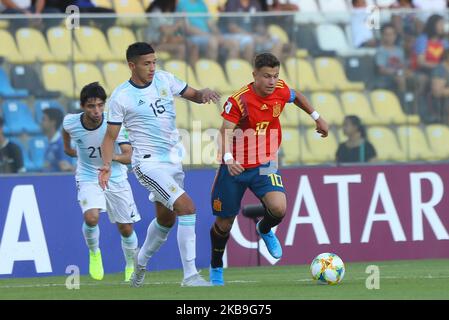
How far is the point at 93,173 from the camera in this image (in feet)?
49.4

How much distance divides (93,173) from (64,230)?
4.27 feet

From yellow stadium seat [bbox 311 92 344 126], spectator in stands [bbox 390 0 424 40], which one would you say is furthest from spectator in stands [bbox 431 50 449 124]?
yellow stadium seat [bbox 311 92 344 126]

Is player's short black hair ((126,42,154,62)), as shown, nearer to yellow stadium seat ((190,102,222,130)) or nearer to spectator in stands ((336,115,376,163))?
yellow stadium seat ((190,102,222,130))

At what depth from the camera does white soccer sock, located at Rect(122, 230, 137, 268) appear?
592 inches

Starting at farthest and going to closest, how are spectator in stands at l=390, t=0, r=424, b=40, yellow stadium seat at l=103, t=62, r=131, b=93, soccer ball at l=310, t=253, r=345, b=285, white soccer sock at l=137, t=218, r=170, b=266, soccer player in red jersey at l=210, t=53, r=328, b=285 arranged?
1. spectator in stands at l=390, t=0, r=424, b=40
2. yellow stadium seat at l=103, t=62, r=131, b=93
3. white soccer sock at l=137, t=218, r=170, b=266
4. soccer player in red jersey at l=210, t=53, r=328, b=285
5. soccer ball at l=310, t=253, r=345, b=285

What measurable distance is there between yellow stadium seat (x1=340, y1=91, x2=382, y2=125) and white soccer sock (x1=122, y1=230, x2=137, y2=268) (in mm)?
3871

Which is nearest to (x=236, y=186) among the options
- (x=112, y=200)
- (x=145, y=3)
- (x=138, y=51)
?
(x=138, y=51)

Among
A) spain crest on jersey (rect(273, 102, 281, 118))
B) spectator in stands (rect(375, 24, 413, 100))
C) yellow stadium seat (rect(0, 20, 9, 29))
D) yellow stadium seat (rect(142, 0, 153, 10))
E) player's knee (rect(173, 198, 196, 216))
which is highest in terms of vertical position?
yellow stadium seat (rect(142, 0, 153, 10))

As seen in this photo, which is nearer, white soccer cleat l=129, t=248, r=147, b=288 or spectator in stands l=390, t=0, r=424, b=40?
white soccer cleat l=129, t=248, r=147, b=288

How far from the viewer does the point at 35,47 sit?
16141mm

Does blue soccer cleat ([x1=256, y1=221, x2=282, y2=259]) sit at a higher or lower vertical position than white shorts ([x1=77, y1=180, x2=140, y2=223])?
Answer: lower

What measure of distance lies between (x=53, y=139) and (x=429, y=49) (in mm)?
5436
